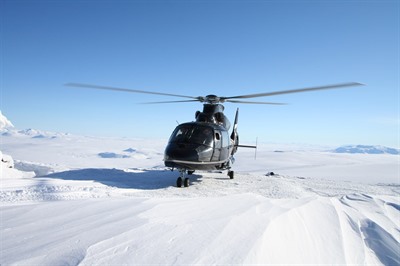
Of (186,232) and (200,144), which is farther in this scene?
(200,144)

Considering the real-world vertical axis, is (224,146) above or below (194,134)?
below

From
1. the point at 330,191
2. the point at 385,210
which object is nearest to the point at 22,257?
the point at 385,210

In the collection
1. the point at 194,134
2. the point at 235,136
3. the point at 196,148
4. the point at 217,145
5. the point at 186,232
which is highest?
the point at 235,136

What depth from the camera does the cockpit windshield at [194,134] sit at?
29.1 feet

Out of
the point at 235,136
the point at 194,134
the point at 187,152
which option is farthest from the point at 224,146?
the point at 235,136

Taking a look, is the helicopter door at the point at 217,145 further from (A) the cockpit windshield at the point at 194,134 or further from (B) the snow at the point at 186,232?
(B) the snow at the point at 186,232

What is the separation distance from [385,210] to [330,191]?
2.26 metres

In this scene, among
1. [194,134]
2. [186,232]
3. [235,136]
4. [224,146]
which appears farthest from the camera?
[235,136]

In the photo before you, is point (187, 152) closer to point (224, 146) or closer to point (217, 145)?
point (217, 145)

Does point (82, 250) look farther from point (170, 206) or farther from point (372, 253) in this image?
point (372, 253)

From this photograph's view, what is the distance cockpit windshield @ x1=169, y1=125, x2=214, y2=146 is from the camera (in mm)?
8870

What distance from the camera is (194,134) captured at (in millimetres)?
9008

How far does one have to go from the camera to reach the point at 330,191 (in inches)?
329

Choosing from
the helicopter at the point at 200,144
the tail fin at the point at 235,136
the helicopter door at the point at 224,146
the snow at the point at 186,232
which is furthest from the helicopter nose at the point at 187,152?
the tail fin at the point at 235,136
